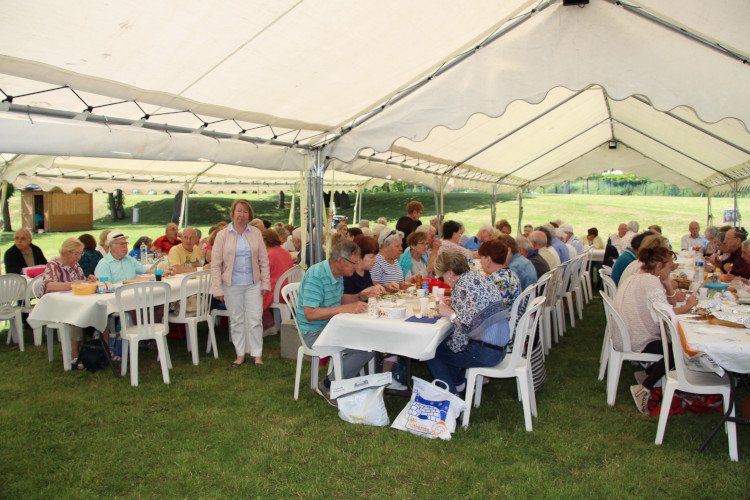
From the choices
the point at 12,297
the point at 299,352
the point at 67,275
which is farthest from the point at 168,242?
the point at 299,352

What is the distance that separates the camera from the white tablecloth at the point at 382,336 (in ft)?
11.6

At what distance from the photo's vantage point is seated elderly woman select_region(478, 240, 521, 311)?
161 inches

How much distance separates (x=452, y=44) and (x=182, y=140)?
2668 millimetres

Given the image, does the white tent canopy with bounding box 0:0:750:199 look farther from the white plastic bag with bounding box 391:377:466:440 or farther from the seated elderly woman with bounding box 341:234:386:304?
the white plastic bag with bounding box 391:377:466:440

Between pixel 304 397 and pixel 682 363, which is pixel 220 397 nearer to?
pixel 304 397

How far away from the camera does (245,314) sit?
5.34 metres

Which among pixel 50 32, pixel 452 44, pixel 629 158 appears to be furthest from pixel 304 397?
pixel 629 158

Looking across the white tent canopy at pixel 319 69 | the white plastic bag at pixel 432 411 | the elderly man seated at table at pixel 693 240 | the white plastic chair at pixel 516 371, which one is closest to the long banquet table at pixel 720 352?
the white plastic chair at pixel 516 371

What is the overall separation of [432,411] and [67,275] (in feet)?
12.9

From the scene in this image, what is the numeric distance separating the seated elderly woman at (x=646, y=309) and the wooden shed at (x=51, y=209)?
2594 centimetres

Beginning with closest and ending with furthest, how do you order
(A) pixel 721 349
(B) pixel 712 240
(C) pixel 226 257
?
1. (A) pixel 721 349
2. (C) pixel 226 257
3. (B) pixel 712 240

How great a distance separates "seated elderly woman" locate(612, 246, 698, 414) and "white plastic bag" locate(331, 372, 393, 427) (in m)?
1.86

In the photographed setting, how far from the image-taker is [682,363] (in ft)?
11.0

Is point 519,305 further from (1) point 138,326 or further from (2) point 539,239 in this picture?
(1) point 138,326
